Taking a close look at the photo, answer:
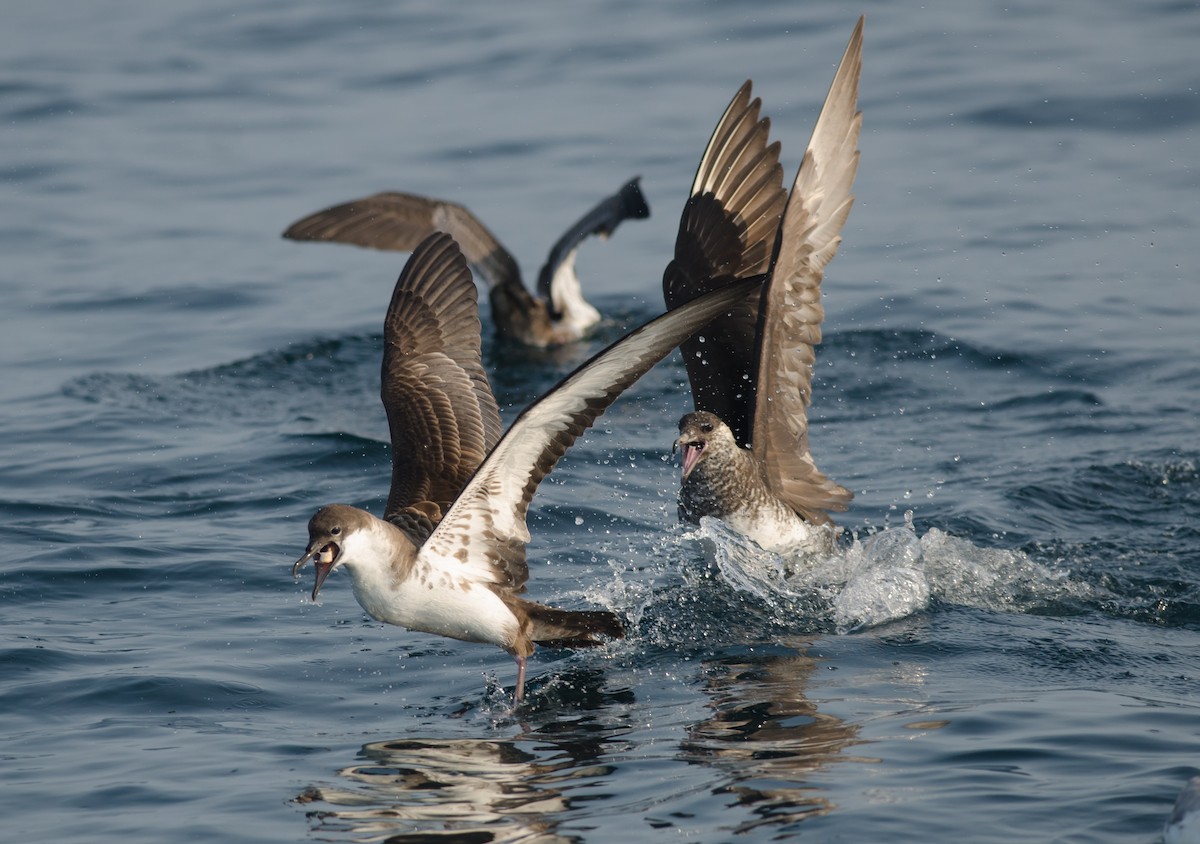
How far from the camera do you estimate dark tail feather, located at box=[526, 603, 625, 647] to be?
19.4 feet

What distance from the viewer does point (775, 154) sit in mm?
7676

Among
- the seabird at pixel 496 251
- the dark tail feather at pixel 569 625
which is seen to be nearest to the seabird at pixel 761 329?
the dark tail feather at pixel 569 625

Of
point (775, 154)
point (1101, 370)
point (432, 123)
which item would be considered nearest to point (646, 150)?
point (432, 123)

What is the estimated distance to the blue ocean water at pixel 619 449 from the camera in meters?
5.20

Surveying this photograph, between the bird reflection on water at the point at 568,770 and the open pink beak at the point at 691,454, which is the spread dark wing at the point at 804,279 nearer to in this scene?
the open pink beak at the point at 691,454

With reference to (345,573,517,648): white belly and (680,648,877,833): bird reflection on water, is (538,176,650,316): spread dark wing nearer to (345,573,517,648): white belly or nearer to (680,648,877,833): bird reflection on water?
(680,648,877,833): bird reflection on water

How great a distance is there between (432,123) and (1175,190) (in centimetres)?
773

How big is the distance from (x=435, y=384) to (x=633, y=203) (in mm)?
4668

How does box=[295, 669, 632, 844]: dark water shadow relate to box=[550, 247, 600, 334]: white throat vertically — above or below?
below

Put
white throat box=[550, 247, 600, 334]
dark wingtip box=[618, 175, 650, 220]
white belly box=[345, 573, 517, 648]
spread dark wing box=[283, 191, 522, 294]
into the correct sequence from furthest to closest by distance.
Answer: white throat box=[550, 247, 600, 334], spread dark wing box=[283, 191, 522, 294], dark wingtip box=[618, 175, 650, 220], white belly box=[345, 573, 517, 648]

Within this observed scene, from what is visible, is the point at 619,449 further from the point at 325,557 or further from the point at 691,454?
the point at 325,557

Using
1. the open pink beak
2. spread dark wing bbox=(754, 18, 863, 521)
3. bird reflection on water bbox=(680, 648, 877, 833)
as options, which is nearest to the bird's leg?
bird reflection on water bbox=(680, 648, 877, 833)

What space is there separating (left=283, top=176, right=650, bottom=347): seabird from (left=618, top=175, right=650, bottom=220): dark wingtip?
0.95 ft

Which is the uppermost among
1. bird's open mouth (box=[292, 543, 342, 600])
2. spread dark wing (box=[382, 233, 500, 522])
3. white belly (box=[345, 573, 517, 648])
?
spread dark wing (box=[382, 233, 500, 522])
